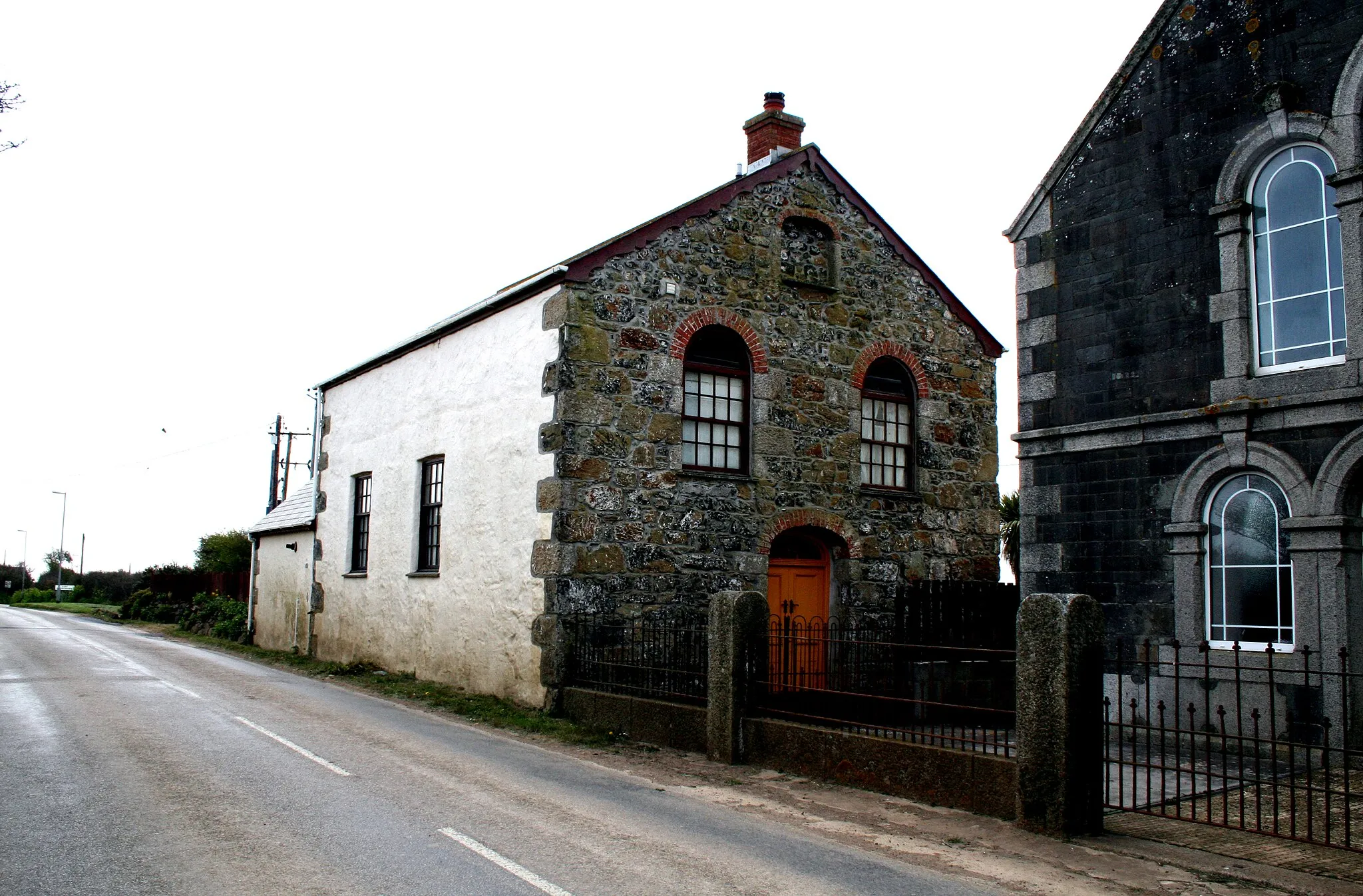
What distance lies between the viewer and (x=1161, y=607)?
11.5m

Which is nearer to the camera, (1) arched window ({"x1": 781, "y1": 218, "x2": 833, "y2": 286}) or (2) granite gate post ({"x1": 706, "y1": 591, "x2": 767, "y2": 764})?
(2) granite gate post ({"x1": 706, "y1": 591, "x2": 767, "y2": 764})

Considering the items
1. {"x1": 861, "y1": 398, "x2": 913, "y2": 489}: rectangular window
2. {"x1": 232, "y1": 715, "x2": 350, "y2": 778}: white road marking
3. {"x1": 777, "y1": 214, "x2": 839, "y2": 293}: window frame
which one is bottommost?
{"x1": 232, "y1": 715, "x2": 350, "y2": 778}: white road marking

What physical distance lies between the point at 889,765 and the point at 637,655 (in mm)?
5306

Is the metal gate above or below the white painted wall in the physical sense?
below

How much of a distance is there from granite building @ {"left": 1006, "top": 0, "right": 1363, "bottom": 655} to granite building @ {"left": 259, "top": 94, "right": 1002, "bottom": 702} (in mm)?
Result: 4023

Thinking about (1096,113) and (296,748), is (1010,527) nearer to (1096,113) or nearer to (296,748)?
(1096,113)

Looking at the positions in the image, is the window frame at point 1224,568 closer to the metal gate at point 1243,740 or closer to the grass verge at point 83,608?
the metal gate at point 1243,740

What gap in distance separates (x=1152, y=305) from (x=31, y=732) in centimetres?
1269

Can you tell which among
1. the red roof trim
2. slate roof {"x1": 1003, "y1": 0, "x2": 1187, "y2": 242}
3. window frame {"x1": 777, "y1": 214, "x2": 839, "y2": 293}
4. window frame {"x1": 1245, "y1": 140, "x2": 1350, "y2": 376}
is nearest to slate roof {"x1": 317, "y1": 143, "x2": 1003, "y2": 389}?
the red roof trim

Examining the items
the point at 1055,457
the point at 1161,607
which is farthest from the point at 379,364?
the point at 1161,607

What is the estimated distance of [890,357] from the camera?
17516 millimetres

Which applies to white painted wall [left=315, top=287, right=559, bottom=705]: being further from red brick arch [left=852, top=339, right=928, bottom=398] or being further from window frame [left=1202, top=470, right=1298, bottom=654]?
window frame [left=1202, top=470, right=1298, bottom=654]

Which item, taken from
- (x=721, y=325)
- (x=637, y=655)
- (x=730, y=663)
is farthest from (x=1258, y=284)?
(x=637, y=655)

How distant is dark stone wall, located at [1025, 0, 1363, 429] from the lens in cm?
1109
